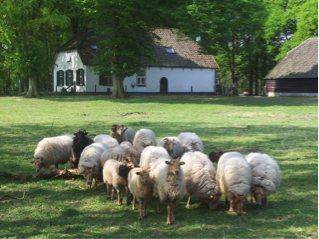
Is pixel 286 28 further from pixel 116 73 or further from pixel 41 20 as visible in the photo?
pixel 41 20

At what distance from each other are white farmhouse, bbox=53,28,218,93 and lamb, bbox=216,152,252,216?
113ft

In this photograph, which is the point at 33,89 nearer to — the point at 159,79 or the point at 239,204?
the point at 159,79

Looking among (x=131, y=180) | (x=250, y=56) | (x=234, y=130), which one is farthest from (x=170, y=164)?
(x=250, y=56)

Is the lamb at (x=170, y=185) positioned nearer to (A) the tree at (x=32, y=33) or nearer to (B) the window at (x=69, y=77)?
(A) the tree at (x=32, y=33)

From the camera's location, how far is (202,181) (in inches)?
239

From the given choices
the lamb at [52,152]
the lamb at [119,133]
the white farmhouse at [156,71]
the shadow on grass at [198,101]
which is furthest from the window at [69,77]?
the lamb at [52,152]

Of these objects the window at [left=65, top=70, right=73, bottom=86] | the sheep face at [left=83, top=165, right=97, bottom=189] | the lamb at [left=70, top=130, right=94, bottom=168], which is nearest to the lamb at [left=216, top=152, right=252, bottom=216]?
the sheep face at [left=83, top=165, right=97, bottom=189]

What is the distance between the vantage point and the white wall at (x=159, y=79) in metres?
40.5

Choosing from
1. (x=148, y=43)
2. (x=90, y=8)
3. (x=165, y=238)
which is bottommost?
(x=165, y=238)

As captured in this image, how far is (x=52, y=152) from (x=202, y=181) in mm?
4383

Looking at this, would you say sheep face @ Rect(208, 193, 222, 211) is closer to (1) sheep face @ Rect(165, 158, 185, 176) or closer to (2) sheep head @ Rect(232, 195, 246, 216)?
(2) sheep head @ Rect(232, 195, 246, 216)

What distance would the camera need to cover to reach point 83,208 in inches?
238

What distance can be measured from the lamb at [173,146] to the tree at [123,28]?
730 inches

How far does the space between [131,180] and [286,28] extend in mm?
46836
